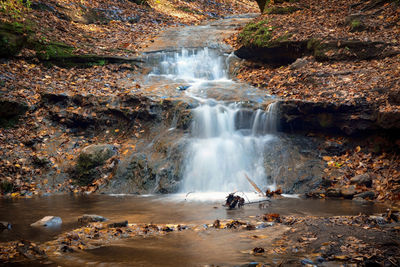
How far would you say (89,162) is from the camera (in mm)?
8711

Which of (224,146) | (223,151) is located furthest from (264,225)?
(224,146)

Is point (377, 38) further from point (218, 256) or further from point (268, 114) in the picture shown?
point (218, 256)

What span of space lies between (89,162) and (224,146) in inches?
140

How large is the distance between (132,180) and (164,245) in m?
4.74

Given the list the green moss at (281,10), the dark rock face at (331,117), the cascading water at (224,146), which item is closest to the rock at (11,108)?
the cascading water at (224,146)

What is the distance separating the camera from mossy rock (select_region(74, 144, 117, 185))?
28.3 feet

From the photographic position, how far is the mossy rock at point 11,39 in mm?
10648

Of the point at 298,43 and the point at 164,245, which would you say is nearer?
the point at 164,245

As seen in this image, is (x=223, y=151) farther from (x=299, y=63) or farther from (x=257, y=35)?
(x=257, y=35)

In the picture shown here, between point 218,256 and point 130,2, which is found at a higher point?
point 130,2

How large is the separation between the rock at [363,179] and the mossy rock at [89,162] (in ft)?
19.5

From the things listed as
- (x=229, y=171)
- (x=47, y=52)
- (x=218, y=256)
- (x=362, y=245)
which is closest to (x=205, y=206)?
(x=229, y=171)

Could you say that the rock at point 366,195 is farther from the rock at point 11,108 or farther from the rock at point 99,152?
the rock at point 11,108

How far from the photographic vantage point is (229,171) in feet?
28.2
